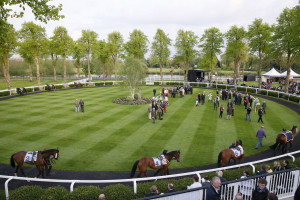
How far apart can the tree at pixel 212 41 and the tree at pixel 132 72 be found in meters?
21.6

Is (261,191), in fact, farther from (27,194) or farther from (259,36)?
(259,36)

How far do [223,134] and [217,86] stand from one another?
26.6 metres

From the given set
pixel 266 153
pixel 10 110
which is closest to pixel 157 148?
pixel 266 153

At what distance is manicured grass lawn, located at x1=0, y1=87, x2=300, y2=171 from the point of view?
9742 millimetres

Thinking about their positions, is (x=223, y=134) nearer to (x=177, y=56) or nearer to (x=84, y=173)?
(x=84, y=173)

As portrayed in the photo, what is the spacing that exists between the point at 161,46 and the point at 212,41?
11.2m

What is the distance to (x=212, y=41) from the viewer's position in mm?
40625

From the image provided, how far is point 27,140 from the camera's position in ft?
38.6

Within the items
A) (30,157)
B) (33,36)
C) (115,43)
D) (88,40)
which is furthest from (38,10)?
(115,43)

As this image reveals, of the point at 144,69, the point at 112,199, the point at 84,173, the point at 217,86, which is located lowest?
the point at 84,173

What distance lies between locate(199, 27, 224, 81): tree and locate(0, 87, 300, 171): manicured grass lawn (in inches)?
938

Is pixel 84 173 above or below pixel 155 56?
below

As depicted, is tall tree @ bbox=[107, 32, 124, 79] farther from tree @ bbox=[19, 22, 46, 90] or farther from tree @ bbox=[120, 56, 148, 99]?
tree @ bbox=[120, 56, 148, 99]

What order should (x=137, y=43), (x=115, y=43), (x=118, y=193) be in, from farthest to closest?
(x=115, y=43), (x=137, y=43), (x=118, y=193)
